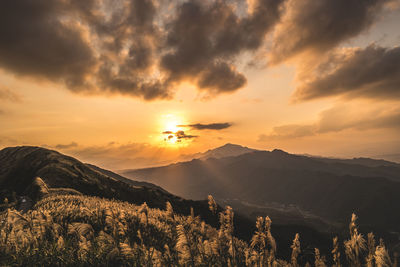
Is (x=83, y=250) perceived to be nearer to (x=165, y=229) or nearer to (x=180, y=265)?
(x=180, y=265)

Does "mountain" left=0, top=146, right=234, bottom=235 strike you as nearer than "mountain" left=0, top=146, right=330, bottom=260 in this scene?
No

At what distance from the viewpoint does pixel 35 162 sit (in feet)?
288

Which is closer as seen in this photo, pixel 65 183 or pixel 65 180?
pixel 65 183

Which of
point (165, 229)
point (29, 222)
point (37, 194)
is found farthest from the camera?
point (37, 194)

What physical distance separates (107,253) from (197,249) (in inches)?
88.0

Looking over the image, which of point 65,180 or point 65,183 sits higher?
point 65,180

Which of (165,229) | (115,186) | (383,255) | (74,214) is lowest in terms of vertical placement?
(115,186)

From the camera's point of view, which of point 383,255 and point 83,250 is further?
point 83,250

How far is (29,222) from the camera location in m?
5.60

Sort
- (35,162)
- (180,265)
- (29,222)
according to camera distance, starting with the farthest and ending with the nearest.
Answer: (35,162) → (29,222) → (180,265)

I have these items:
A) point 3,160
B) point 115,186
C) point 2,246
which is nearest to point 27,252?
point 2,246

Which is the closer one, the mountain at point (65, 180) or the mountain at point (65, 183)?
the mountain at point (65, 183)

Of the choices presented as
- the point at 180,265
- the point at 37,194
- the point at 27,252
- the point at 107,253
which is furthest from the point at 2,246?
the point at 37,194

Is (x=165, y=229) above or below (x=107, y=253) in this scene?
below
